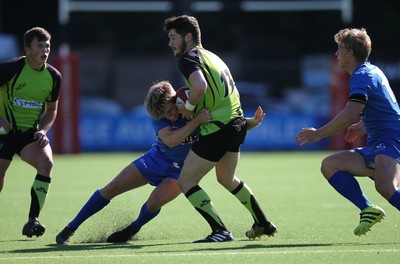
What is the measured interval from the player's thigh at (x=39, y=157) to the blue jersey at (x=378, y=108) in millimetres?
3120

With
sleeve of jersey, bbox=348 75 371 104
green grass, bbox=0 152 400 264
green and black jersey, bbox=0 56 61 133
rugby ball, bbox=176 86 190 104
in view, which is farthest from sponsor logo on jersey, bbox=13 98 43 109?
sleeve of jersey, bbox=348 75 371 104

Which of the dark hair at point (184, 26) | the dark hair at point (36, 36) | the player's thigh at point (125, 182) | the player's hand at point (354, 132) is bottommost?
the player's thigh at point (125, 182)

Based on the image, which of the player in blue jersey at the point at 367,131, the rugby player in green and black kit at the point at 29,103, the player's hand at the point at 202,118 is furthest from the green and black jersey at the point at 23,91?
the player in blue jersey at the point at 367,131

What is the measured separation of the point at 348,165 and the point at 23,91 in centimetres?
341

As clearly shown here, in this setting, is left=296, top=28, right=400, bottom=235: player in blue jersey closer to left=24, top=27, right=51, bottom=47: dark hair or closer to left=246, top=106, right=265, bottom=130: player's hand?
left=246, top=106, right=265, bottom=130: player's hand

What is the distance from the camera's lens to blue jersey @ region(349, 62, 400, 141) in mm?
8062

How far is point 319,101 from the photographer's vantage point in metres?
27.8

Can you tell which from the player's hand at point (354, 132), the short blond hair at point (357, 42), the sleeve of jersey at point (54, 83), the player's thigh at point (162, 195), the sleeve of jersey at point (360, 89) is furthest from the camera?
the sleeve of jersey at point (54, 83)

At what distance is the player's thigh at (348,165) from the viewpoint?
26.8ft

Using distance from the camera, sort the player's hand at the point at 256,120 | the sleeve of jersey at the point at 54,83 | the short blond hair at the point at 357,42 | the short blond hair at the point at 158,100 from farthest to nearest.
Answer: the sleeve of jersey at the point at 54,83, the player's hand at the point at 256,120, the short blond hair at the point at 158,100, the short blond hair at the point at 357,42

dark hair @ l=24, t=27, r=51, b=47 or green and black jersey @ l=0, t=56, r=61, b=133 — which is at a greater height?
dark hair @ l=24, t=27, r=51, b=47

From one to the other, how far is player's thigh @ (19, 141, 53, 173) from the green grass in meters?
0.66

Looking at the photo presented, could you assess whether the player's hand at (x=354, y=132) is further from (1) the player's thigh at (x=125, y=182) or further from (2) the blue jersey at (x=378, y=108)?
(1) the player's thigh at (x=125, y=182)

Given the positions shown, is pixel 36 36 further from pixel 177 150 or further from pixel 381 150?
pixel 381 150
